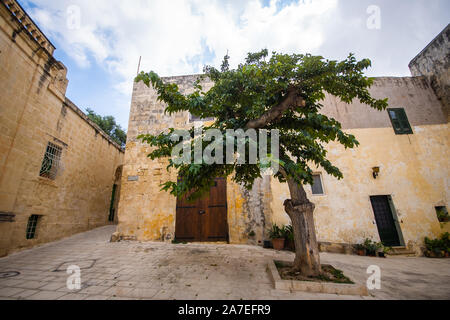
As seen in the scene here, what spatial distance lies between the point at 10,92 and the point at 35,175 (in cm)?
256

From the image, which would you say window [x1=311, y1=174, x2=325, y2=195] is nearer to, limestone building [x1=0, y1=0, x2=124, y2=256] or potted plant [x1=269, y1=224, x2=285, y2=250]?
potted plant [x1=269, y1=224, x2=285, y2=250]

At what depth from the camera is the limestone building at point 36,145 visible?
4820mm

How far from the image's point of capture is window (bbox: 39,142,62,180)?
6172mm

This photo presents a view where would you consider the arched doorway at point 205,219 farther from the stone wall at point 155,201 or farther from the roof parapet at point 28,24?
the roof parapet at point 28,24

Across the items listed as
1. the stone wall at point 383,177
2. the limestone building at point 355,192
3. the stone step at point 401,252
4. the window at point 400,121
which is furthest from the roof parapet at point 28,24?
the stone step at point 401,252

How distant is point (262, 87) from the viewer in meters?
3.55

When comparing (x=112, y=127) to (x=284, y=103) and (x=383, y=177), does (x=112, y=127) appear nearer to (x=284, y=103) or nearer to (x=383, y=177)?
(x=284, y=103)

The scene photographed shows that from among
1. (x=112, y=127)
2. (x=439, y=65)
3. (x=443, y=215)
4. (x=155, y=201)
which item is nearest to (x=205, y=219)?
(x=155, y=201)

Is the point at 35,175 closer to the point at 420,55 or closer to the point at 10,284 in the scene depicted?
the point at 10,284

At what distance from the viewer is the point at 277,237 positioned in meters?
5.82

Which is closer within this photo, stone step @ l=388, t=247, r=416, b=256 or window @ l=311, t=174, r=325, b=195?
stone step @ l=388, t=247, r=416, b=256

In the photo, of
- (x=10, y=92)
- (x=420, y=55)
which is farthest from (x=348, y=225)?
(x=10, y=92)

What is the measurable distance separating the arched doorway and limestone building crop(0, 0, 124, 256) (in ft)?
15.0

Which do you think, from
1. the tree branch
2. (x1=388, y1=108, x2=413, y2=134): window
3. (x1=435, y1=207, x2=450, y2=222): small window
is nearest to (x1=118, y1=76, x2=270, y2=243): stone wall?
the tree branch
